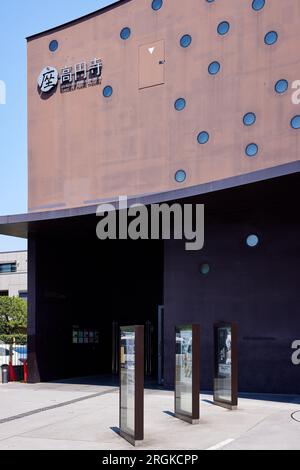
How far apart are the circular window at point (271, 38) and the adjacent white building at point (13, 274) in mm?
67564

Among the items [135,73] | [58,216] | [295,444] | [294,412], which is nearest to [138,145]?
[135,73]

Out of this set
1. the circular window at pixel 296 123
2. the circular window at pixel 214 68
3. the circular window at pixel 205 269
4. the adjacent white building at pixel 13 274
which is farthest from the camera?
the adjacent white building at pixel 13 274

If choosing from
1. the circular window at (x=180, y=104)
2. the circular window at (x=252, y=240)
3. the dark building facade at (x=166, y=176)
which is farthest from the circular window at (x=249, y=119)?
the circular window at (x=252, y=240)

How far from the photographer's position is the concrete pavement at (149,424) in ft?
38.8

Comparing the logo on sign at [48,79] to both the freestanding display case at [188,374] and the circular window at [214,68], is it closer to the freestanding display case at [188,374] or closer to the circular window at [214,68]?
the circular window at [214,68]

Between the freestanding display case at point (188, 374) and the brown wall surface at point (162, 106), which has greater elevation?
the brown wall surface at point (162, 106)

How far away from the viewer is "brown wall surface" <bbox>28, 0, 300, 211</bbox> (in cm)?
2077

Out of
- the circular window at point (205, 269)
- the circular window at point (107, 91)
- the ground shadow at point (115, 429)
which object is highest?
the circular window at point (107, 91)

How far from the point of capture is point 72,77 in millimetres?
25656

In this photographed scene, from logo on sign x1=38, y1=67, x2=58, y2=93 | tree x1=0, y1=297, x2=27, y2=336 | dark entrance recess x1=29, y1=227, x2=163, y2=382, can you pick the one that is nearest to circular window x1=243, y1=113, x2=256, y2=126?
dark entrance recess x1=29, y1=227, x2=163, y2=382

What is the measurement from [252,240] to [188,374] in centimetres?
644

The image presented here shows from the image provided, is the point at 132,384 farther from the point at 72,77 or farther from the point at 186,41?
the point at 72,77

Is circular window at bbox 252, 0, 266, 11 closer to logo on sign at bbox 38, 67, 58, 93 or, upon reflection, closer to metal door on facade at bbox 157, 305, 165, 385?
logo on sign at bbox 38, 67, 58, 93

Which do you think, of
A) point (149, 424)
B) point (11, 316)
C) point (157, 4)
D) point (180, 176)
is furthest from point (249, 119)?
point (11, 316)
